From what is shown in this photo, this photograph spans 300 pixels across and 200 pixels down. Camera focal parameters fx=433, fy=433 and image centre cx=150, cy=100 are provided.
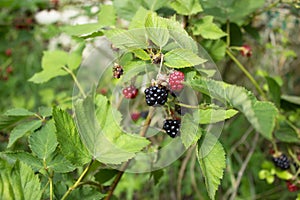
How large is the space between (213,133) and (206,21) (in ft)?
1.24

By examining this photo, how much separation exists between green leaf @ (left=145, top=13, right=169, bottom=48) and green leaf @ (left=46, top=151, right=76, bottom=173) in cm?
29

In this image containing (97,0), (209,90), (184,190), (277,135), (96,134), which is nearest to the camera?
(209,90)

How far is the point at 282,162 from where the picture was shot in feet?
4.24

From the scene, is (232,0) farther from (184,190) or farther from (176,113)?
(184,190)

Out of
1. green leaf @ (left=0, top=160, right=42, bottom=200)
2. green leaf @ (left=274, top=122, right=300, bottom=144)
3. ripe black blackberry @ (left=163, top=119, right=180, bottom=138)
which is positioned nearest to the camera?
green leaf @ (left=0, top=160, right=42, bottom=200)

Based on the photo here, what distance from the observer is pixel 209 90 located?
753 millimetres

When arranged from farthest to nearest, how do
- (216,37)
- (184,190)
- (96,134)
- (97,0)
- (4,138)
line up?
(184,190)
(97,0)
(4,138)
(216,37)
(96,134)

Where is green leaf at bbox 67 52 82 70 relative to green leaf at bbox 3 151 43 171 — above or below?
below

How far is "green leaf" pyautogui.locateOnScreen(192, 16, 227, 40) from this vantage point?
1090mm

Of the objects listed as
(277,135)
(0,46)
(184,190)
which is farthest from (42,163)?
(0,46)

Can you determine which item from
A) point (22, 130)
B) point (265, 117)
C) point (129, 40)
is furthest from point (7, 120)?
point (265, 117)

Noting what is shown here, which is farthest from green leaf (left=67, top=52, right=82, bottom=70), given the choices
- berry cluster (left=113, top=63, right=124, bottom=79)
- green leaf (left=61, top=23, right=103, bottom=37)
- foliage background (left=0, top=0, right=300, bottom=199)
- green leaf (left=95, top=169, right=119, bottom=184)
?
berry cluster (left=113, top=63, right=124, bottom=79)

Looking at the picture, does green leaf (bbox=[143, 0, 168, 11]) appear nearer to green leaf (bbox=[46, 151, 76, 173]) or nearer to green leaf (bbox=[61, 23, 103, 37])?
green leaf (bbox=[61, 23, 103, 37])

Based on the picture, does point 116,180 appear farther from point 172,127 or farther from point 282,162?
point 282,162
